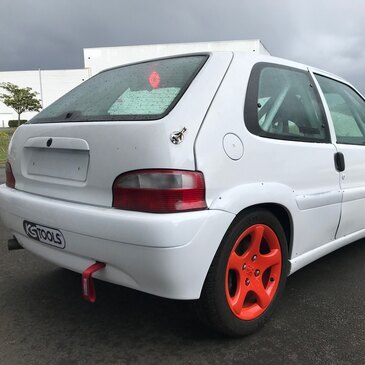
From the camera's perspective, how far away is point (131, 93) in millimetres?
2453

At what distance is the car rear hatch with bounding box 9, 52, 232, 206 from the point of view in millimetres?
1996

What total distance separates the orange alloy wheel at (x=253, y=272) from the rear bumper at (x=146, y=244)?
26 centimetres

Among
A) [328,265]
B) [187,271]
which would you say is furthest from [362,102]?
[187,271]

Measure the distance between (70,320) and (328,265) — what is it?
7.10ft

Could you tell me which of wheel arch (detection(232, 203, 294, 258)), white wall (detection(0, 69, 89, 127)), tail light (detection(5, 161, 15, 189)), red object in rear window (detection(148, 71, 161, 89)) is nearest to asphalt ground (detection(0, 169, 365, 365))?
wheel arch (detection(232, 203, 294, 258))

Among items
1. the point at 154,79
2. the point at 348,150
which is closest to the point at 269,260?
the point at 348,150

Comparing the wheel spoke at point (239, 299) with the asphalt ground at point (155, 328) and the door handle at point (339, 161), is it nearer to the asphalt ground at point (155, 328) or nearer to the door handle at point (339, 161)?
Answer: the asphalt ground at point (155, 328)

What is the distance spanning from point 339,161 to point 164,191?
1551 millimetres

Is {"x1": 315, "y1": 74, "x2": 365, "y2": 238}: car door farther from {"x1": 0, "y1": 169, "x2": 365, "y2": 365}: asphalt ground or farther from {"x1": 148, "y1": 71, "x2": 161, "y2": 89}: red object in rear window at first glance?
{"x1": 148, "y1": 71, "x2": 161, "y2": 89}: red object in rear window

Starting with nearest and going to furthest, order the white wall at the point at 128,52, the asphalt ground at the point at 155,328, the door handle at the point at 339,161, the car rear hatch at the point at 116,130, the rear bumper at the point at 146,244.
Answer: the rear bumper at the point at 146,244
the car rear hatch at the point at 116,130
the asphalt ground at the point at 155,328
the door handle at the point at 339,161
the white wall at the point at 128,52

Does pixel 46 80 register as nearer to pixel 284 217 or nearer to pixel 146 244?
pixel 284 217

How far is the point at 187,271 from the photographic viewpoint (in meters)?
1.95

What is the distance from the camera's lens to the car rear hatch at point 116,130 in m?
2.00

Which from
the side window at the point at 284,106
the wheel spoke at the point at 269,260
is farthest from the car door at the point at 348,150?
the wheel spoke at the point at 269,260
